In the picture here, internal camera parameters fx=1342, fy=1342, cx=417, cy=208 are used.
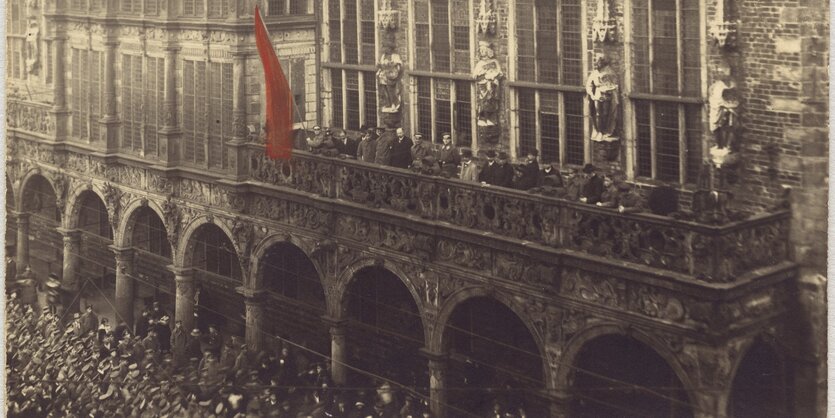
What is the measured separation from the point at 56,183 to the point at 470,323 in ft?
29.2

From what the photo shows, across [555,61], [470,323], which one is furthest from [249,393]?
[555,61]

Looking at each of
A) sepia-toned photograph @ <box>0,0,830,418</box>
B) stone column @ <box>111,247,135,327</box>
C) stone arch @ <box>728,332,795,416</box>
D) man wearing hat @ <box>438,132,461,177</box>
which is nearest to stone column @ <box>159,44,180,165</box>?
sepia-toned photograph @ <box>0,0,830,418</box>

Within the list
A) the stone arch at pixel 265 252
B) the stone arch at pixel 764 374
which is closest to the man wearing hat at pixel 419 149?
the stone arch at pixel 265 252

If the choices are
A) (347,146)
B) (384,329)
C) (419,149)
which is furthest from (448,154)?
(384,329)

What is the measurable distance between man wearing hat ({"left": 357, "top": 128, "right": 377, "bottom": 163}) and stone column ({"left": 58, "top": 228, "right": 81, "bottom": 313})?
5.47 meters

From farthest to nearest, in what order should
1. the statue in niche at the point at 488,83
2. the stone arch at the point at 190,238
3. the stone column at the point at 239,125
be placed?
the stone arch at the point at 190,238, the stone column at the point at 239,125, the statue in niche at the point at 488,83

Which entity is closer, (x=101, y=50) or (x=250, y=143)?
(x=250, y=143)

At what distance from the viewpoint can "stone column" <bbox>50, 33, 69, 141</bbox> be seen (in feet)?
82.5

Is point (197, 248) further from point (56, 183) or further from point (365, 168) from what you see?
point (365, 168)

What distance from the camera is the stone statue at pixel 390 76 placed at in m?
22.7

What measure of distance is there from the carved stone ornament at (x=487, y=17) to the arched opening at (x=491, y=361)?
4.23 m

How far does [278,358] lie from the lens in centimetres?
2183

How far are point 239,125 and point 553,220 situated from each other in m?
7.20

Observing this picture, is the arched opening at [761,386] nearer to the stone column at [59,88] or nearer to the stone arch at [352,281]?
the stone arch at [352,281]
